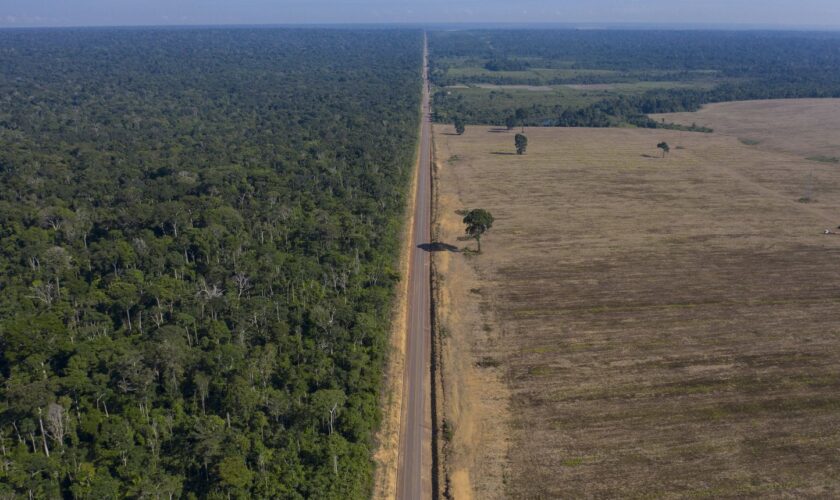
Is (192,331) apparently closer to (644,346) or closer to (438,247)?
(438,247)

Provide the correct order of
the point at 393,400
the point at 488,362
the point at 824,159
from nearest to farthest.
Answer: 1. the point at 393,400
2. the point at 488,362
3. the point at 824,159

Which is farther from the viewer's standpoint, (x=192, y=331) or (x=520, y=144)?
(x=520, y=144)

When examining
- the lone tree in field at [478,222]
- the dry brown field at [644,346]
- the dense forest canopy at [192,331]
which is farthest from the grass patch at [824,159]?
the dense forest canopy at [192,331]

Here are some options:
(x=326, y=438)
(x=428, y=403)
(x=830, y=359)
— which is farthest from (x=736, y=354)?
(x=326, y=438)

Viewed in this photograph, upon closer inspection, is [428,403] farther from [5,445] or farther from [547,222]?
[547,222]

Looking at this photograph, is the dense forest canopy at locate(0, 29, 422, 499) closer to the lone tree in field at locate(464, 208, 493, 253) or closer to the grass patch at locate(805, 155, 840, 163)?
the lone tree in field at locate(464, 208, 493, 253)

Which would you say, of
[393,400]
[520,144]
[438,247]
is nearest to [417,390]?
[393,400]

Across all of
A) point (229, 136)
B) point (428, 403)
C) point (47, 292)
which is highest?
point (229, 136)
